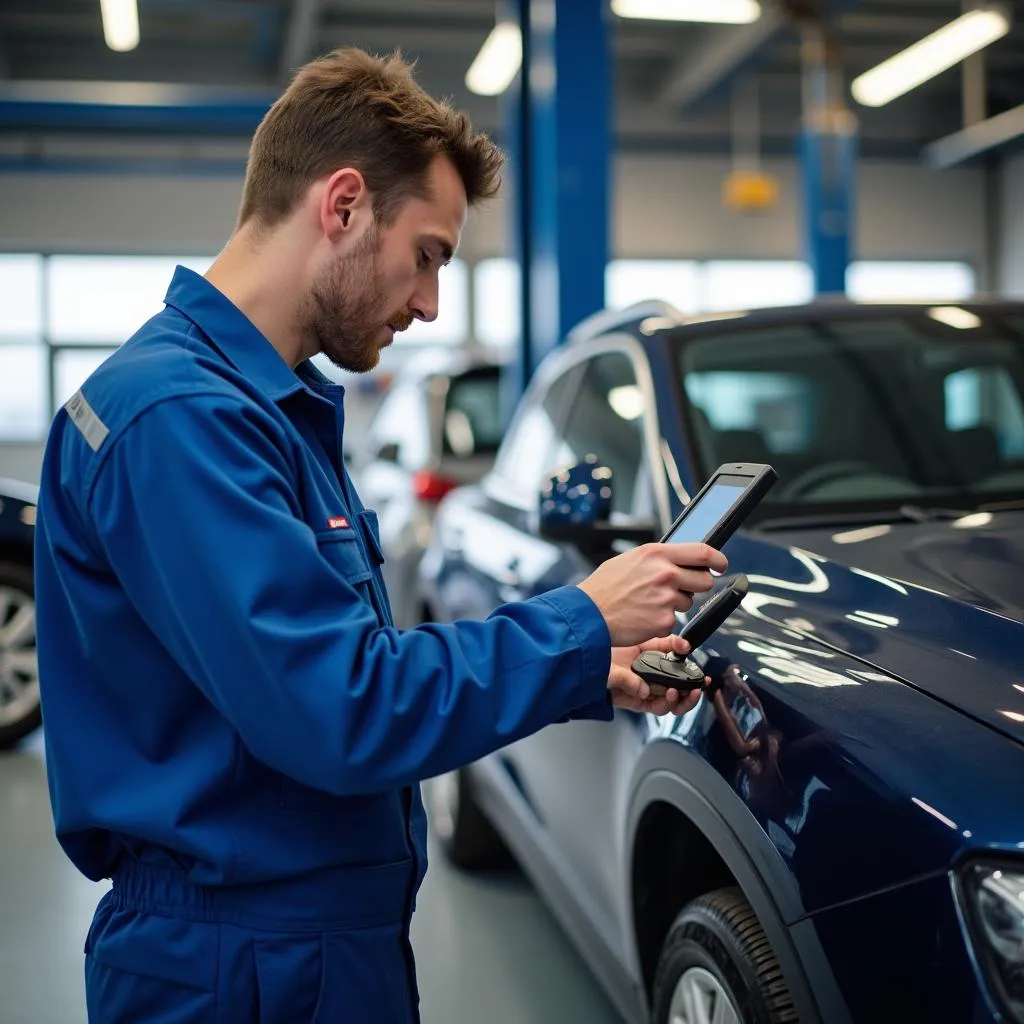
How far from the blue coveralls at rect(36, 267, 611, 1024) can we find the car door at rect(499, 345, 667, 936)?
2.57 feet

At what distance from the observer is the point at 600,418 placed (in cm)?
285

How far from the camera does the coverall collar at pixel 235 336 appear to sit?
1256 millimetres

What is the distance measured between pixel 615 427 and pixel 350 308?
4.79 feet

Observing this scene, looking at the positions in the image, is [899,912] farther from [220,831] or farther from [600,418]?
[600,418]

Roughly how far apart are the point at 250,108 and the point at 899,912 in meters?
9.00

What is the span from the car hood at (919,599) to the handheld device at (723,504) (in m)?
0.28

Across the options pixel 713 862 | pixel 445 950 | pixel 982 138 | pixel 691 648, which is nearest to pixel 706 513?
pixel 691 648

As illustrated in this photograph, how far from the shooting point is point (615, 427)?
2707 millimetres

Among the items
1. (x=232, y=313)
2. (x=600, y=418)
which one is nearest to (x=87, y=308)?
(x=600, y=418)

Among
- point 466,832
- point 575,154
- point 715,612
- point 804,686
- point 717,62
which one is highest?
point 717,62

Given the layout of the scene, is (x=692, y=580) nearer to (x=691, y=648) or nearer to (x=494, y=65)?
(x=691, y=648)


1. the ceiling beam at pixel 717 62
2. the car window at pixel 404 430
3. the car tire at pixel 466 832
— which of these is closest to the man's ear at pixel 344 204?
the car tire at pixel 466 832

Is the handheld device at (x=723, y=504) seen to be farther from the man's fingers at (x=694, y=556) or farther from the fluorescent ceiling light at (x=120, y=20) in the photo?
the fluorescent ceiling light at (x=120, y=20)

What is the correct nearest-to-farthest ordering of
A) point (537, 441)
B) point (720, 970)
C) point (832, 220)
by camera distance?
point (720, 970)
point (537, 441)
point (832, 220)
